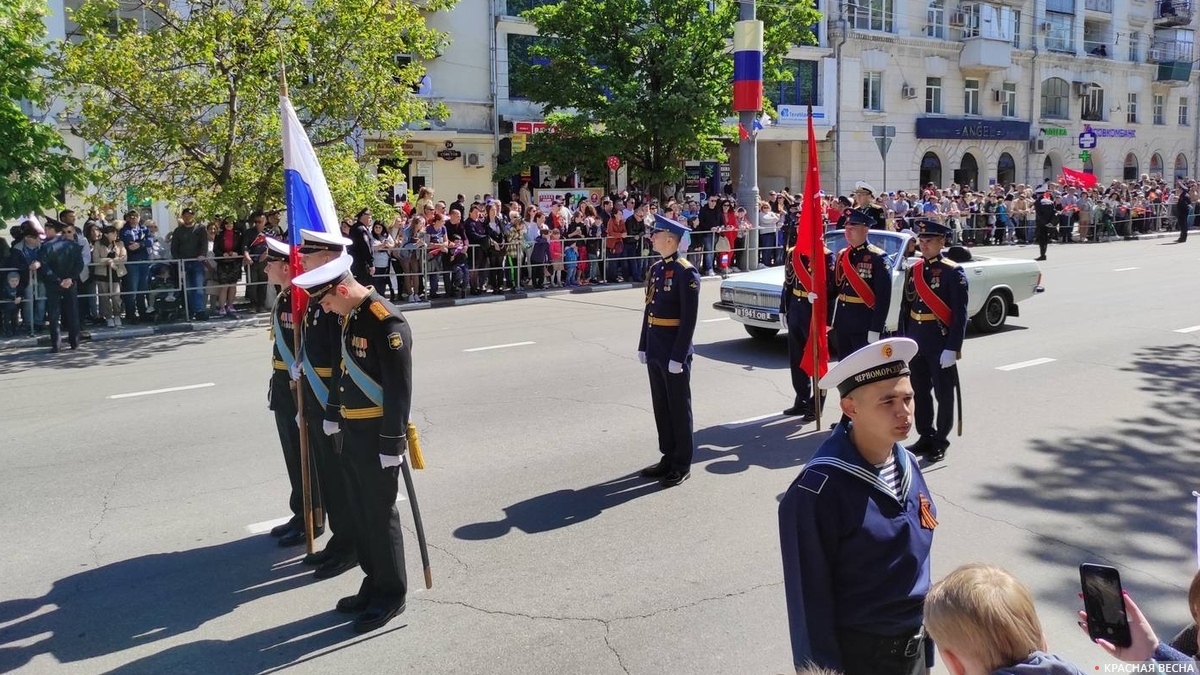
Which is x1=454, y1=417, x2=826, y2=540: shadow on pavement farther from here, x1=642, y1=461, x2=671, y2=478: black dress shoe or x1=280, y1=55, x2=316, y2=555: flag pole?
x1=280, y1=55, x2=316, y2=555: flag pole

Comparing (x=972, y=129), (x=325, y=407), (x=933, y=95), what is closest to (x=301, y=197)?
(x=325, y=407)

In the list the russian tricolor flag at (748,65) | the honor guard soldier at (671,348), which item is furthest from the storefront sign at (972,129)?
the honor guard soldier at (671,348)

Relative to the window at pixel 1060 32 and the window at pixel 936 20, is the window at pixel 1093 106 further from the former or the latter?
the window at pixel 936 20

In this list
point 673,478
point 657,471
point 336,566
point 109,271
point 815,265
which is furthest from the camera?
point 109,271

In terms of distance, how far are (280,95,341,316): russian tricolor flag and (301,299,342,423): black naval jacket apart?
0.29m

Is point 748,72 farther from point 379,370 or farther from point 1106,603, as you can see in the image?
point 1106,603

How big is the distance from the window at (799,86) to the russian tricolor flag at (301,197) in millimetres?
32764

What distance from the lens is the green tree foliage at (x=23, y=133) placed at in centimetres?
1427

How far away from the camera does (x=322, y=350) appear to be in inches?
230

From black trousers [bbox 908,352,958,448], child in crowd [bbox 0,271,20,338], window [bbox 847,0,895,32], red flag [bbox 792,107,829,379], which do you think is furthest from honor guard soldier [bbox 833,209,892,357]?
window [bbox 847,0,895,32]

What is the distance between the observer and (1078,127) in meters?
48.6

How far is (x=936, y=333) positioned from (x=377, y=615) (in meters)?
5.00

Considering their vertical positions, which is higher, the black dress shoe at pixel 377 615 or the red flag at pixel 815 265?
the red flag at pixel 815 265


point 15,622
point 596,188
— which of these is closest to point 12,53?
point 15,622
